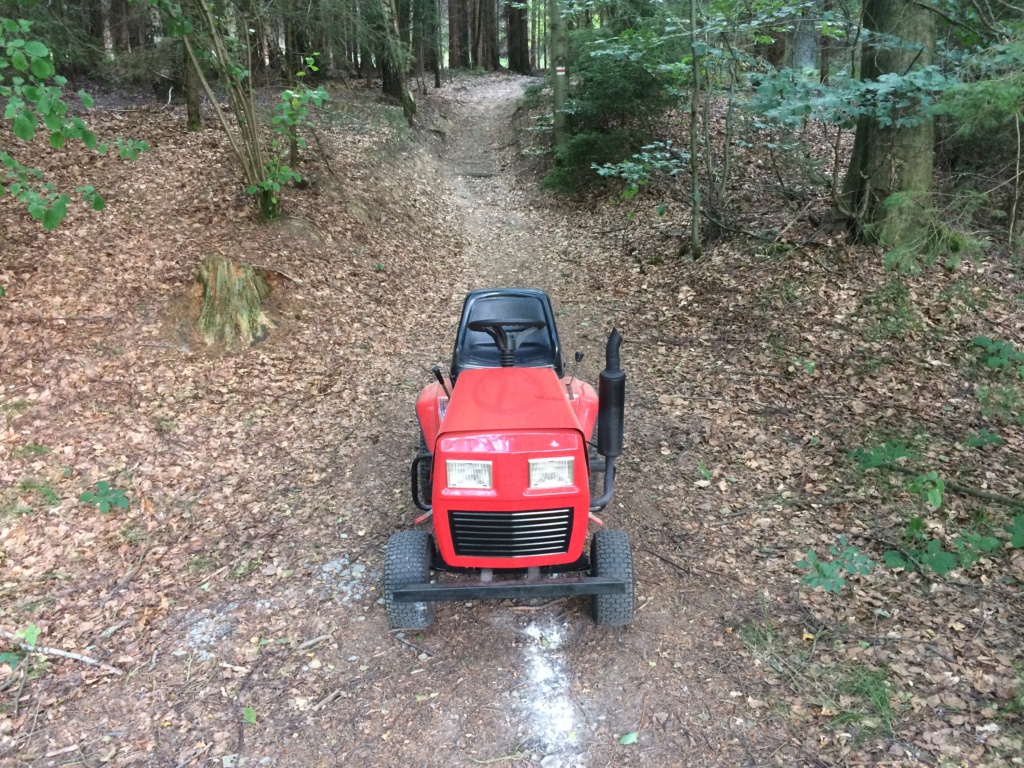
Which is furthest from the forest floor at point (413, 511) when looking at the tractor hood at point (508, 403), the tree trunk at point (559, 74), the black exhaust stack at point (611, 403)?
the tree trunk at point (559, 74)

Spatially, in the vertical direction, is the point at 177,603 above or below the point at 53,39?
below

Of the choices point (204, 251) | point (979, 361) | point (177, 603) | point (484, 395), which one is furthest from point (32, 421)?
point (979, 361)

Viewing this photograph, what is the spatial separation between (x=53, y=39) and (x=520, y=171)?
9.93m

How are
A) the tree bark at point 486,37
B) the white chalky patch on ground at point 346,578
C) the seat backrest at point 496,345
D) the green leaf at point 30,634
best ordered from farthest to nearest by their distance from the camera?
1. the tree bark at point 486,37
2. the seat backrest at point 496,345
3. the white chalky patch on ground at point 346,578
4. the green leaf at point 30,634

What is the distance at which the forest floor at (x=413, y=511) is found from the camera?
336 cm

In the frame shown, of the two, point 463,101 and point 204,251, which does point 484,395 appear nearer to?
point 204,251

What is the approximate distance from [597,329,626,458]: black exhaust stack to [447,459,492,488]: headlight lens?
0.68 m

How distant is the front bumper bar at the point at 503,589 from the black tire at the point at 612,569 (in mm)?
151

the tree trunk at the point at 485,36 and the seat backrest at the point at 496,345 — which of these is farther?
the tree trunk at the point at 485,36

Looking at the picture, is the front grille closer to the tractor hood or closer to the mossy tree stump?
the tractor hood

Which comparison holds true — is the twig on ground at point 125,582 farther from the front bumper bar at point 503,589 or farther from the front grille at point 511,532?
the front grille at point 511,532

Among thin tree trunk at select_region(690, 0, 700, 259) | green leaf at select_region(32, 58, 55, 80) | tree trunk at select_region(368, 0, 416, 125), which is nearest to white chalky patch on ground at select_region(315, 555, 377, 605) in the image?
green leaf at select_region(32, 58, 55, 80)

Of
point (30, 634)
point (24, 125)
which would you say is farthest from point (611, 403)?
point (24, 125)

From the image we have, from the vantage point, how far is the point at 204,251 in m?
7.98
